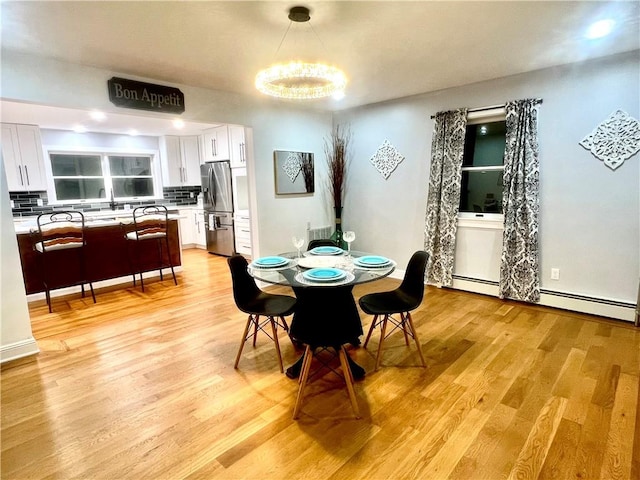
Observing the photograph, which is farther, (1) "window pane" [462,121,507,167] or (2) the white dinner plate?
A: (1) "window pane" [462,121,507,167]

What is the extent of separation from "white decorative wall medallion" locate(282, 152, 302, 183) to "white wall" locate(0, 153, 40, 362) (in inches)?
113

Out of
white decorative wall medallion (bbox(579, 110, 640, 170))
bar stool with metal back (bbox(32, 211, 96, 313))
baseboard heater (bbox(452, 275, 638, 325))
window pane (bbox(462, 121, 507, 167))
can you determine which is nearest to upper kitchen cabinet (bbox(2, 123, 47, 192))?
bar stool with metal back (bbox(32, 211, 96, 313))

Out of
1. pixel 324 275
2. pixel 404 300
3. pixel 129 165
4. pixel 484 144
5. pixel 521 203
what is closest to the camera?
pixel 324 275

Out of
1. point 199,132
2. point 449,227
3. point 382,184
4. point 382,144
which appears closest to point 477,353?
point 449,227

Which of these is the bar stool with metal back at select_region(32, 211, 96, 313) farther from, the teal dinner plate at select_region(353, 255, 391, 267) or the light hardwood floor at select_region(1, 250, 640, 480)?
the teal dinner plate at select_region(353, 255, 391, 267)

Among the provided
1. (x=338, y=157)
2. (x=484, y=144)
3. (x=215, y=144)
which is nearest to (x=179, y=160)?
(x=215, y=144)

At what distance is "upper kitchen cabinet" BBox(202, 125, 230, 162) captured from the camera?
5.98 meters

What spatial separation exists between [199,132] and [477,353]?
6.06 m

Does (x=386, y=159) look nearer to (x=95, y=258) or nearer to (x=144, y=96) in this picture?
(x=144, y=96)

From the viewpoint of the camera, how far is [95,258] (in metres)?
4.37

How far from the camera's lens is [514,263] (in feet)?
12.2

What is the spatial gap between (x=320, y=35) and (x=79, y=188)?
229 inches

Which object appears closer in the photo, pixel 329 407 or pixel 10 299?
pixel 329 407

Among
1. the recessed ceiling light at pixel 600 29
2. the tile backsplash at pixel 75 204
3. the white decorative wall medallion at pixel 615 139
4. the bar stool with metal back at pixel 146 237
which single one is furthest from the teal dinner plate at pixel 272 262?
the tile backsplash at pixel 75 204
